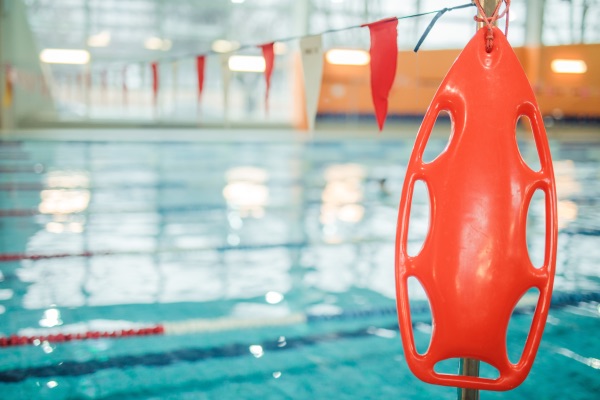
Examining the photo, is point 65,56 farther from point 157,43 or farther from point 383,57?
point 383,57

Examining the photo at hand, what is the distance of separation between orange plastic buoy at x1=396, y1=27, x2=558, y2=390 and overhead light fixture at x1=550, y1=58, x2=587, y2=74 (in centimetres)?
1730

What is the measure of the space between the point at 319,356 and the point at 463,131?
1.52 m

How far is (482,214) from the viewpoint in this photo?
130cm

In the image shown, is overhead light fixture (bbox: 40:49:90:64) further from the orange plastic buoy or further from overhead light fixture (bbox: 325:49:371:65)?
the orange plastic buoy

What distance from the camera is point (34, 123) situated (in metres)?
17.5

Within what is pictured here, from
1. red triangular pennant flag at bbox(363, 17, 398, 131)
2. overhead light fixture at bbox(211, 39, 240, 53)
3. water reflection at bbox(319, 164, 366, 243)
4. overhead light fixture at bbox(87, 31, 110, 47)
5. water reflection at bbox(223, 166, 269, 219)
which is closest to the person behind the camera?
red triangular pennant flag at bbox(363, 17, 398, 131)

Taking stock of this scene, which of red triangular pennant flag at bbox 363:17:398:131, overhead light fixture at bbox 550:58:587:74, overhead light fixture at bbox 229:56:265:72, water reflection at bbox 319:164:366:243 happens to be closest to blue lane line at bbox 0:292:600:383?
red triangular pennant flag at bbox 363:17:398:131

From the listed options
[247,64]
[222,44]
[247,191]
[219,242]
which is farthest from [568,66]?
[219,242]

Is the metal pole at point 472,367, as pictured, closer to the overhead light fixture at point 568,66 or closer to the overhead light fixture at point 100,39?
the overhead light fixture at point 568,66

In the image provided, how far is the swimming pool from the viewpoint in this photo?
2.35m

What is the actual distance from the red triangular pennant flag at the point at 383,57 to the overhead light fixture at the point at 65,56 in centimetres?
1782

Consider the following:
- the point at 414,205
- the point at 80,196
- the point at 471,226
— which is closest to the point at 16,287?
the point at 471,226

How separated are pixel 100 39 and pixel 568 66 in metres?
14.0

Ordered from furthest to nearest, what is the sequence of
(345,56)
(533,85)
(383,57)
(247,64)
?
(345,56)
(247,64)
(533,85)
(383,57)
